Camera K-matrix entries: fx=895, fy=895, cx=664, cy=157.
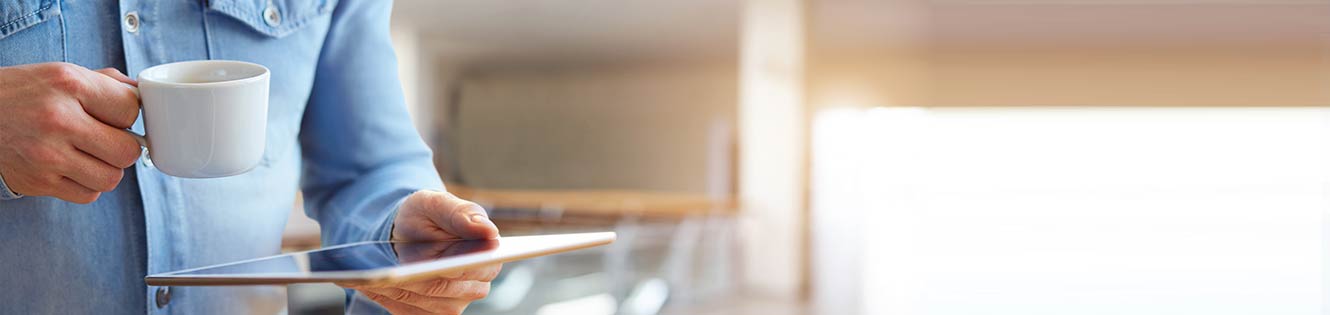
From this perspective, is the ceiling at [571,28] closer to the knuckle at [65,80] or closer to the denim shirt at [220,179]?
the denim shirt at [220,179]

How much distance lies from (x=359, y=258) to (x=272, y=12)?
0.30m

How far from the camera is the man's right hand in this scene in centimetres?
39

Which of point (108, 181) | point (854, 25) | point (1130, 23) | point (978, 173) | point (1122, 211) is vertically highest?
point (854, 25)

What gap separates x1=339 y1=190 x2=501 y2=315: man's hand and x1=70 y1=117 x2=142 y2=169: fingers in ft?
0.50

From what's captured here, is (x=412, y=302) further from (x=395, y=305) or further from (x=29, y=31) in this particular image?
(x=29, y=31)

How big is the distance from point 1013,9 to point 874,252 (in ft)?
5.58

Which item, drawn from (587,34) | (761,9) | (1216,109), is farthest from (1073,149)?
(587,34)

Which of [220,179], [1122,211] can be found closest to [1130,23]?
[1122,211]

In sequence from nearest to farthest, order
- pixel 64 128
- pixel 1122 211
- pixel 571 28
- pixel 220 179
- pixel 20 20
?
pixel 64 128, pixel 20 20, pixel 220 179, pixel 1122 211, pixel 571 28

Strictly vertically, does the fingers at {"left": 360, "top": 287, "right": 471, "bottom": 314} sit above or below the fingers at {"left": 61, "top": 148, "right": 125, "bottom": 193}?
below

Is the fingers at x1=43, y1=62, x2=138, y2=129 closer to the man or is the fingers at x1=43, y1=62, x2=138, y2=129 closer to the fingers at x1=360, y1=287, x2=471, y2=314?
the man

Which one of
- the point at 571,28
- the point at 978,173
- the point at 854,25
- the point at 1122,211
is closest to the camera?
the point at 978,173

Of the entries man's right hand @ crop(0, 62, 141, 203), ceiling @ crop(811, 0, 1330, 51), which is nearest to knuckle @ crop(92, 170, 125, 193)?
man's right hand @ crop(0, 62, 141, 203)

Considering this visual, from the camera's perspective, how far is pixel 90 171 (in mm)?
404
